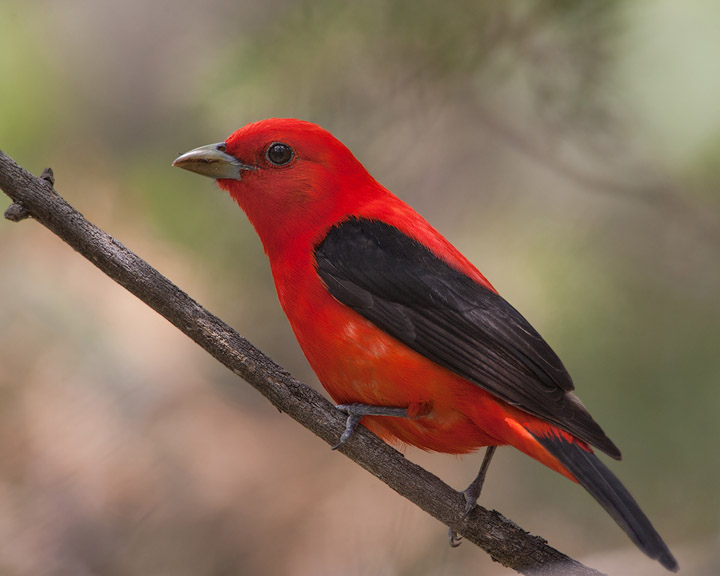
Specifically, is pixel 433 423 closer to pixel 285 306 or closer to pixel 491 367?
pixel 491 367

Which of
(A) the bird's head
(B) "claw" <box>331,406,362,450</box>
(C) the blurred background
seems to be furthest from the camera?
(C) the blurred background

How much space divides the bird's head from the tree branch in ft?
2.33

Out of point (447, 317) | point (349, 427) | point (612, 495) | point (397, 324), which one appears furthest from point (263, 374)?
point (612, 495)

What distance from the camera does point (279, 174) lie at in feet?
11.8

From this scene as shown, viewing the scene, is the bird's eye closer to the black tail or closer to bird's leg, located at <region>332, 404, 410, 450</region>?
bird's leg, located at <region>332, 404, 410, 450</region>

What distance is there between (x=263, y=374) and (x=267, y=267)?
194cm

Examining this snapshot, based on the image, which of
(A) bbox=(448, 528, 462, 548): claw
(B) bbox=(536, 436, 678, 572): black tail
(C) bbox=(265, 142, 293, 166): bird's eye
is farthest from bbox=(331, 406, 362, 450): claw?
(C) bbox=(265, 142, 293, 166): bird's eye

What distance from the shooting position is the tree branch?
2.86 metres

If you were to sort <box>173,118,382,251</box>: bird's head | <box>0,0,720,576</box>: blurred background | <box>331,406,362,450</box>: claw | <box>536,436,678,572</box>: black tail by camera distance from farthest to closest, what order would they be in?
<box>0,0,720,576</box>: blurred background → <box>173,118,382,251</box>: bird's head → <box>331,406,362,450</box>: claw → <box>536,436,678,572</box>: black tail

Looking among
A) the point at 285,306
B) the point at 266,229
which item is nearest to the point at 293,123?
the point at 266,229

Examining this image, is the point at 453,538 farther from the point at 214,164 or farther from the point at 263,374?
the point at 214,164

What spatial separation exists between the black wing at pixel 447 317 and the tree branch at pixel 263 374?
0.42 meters

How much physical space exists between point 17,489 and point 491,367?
2865mm

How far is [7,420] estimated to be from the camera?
470cm
